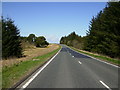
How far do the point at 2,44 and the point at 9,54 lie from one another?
101 inches

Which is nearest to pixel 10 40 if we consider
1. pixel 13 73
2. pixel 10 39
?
pixel 10 39

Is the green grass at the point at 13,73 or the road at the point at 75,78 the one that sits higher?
the green grass at the point at 13,73

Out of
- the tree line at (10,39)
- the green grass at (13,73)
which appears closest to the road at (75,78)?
the green grass at (13,73)

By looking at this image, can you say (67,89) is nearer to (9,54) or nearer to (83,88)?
(83,88)

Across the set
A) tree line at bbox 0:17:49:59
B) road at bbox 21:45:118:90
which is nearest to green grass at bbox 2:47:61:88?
road at bbox 21:45:118:90

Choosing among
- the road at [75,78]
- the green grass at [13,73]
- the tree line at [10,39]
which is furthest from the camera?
the tree line at [10,39]

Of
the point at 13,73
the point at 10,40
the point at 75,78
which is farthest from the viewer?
the point at 10,40

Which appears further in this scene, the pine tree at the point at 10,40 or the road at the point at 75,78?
the pine tree at the point at 10,40

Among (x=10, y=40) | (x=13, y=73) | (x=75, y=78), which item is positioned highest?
(x=10, y=40)

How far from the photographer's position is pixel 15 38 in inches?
1243

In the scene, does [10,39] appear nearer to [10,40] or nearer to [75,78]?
[10,40]

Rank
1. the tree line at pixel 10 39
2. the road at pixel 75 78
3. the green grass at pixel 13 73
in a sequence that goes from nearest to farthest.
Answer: the green grass at pixel 13 73
the road at pixel 75 78
the tree line at pixel 10 39

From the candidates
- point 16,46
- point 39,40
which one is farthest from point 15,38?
point 39,40

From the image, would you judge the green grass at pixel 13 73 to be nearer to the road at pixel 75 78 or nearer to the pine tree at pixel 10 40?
the road at pixel 75 78
